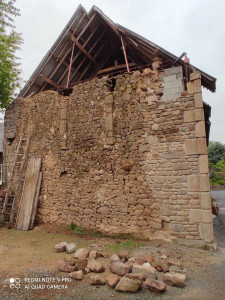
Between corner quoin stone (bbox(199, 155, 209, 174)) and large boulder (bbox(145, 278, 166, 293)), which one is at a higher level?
corner quoin stone (bbox(199, 155, 209, 174))

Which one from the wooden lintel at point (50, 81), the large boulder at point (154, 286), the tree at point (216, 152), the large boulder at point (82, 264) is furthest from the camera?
the tree at point (216, 152)

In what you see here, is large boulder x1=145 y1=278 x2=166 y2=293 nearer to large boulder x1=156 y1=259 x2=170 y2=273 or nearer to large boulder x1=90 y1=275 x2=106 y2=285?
large boulder x1=156 y1=259 x2=170 y2=273

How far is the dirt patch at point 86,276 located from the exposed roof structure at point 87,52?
211 inches

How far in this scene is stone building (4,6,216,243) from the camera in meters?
5.45

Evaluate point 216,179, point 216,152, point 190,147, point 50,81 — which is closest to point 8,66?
point 50,81

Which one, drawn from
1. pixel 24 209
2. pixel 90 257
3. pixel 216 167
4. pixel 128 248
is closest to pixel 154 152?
pixel 128 248

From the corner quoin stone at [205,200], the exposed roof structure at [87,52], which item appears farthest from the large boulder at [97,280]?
the exposed roof structure at [87,52]

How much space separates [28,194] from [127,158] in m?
4.23

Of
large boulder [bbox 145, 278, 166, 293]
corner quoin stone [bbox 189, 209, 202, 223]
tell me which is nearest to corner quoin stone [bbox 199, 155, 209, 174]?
corner quoin stone [bbox 189, 209, 202, 223]

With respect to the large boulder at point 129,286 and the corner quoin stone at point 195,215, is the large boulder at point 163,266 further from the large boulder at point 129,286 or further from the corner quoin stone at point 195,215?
the corner quoin stone at point 195,215

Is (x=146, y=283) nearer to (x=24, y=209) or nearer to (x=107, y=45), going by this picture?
(x=24, y=209)

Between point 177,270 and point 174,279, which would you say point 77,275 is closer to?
point 174,279

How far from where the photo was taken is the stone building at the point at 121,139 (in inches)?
215

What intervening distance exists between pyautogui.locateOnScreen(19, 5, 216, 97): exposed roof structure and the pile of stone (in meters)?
5.52
